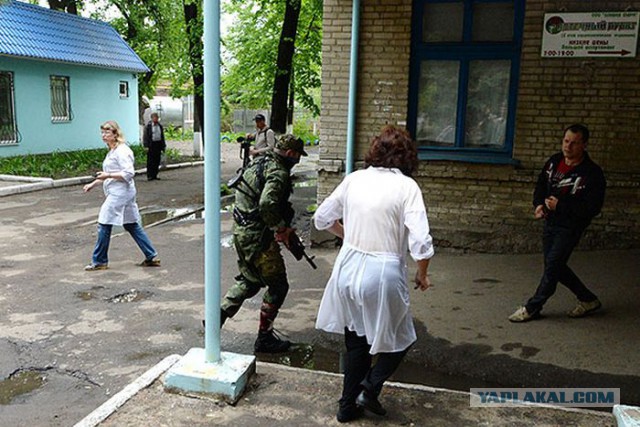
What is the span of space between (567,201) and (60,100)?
1775cm

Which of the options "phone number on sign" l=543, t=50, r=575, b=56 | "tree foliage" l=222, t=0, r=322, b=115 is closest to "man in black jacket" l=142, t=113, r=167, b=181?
"tree foliage" l=222, t=0, r=322, b=115

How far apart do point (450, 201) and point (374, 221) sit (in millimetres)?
4722

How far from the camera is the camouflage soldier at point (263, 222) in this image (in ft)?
14.2

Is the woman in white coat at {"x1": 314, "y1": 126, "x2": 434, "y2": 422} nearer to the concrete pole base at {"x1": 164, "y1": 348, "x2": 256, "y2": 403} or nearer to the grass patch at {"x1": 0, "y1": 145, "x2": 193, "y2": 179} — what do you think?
the concrete pole base at {"x1": 164, "y1": 348, "x2": 256, "y2": 403}

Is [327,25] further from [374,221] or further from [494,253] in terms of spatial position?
[374,221]

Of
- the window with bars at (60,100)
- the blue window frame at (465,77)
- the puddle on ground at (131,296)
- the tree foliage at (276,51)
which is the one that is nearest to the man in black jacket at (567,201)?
the blue window frame at (465,77)

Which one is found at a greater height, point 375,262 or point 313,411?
point 375,262

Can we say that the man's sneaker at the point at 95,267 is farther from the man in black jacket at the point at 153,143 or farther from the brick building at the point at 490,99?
the man in black jacket at the point at 153,143

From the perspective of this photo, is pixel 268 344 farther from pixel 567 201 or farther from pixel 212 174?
pixel 567 201

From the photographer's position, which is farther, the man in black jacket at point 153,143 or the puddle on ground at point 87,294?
the man in black jacket at point 153,143

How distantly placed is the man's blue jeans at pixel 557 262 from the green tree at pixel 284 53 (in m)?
9.25

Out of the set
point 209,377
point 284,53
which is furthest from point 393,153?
point 284,53

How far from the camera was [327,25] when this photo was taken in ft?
25.3

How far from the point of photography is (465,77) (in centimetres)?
755
